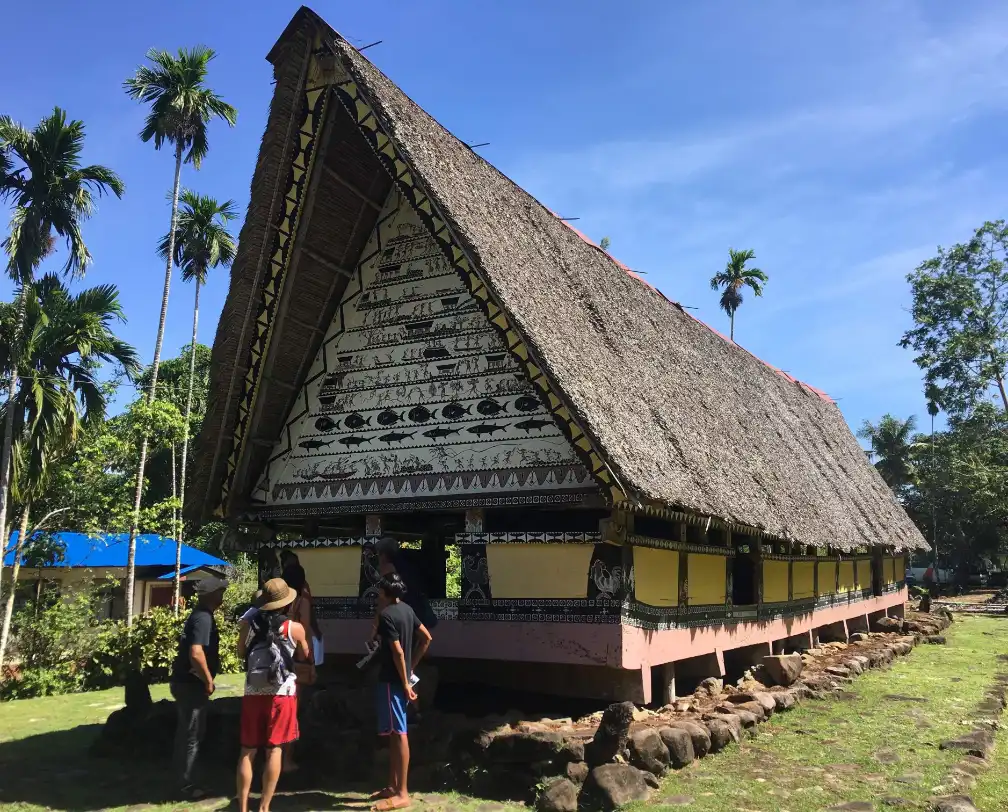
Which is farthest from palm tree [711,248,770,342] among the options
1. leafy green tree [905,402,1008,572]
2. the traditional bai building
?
the traditional bai building

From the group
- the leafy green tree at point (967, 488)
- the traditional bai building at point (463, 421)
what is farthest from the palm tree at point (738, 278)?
the traditional bai building at point (463, 421)

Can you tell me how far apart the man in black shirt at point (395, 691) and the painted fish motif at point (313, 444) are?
3.54m

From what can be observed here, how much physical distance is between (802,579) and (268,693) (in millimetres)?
10246

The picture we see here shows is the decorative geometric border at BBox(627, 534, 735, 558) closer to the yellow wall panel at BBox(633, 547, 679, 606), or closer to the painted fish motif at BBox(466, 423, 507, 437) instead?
the yellow wall panel at BBox(633, 547, 679, 606)

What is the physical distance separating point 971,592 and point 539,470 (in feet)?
126

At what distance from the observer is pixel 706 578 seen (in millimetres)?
9125

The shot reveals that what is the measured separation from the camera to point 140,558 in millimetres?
18297

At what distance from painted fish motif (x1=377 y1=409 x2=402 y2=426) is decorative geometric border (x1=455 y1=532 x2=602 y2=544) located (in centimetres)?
152

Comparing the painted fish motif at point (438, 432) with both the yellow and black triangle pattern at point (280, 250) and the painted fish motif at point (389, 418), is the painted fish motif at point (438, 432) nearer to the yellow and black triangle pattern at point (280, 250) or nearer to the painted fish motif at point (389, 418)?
the painted fish motif at point (389, 418)

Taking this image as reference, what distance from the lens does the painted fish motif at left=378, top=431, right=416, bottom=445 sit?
329 inches

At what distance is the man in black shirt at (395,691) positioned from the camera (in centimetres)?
540

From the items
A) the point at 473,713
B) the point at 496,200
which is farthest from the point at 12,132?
the point at 473,713

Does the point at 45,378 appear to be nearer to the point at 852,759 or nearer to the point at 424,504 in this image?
the point at 424,504

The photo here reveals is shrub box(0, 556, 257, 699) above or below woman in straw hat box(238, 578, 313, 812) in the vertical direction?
below
